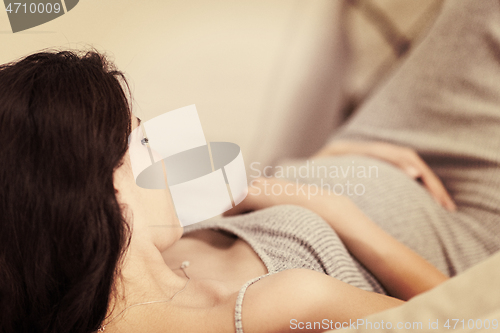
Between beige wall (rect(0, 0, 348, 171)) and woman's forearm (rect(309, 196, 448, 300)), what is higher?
beige wall (rect(0, 0, 348, 171))

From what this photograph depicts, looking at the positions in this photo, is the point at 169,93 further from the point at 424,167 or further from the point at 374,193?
the point at 424,167

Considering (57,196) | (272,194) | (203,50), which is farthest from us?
(272,194)

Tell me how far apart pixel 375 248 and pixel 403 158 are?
0.29 m

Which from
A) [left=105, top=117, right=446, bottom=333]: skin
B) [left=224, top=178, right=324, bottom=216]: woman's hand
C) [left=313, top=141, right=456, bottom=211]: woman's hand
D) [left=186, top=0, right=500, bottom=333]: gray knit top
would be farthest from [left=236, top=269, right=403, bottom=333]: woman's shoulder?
[left=313, top=141, right=456, bottom=211]: woman's hand

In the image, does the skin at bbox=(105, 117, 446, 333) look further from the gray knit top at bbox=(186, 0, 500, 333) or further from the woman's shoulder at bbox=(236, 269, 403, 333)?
the gray knit top at bbox=(186, 0, 500, 333)

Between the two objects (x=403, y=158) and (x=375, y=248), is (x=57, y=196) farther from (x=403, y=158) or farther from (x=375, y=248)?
(x=403, y=158)

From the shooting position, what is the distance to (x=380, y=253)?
50 cm

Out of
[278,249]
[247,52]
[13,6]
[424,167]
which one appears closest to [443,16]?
[424,167]

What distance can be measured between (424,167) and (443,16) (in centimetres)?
33

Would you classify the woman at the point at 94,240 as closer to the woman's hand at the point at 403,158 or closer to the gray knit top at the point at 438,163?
the gray knit top at the point at 438,163

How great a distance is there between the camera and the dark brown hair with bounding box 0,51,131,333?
296mm

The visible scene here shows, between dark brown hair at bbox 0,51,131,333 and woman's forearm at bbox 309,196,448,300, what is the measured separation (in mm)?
354

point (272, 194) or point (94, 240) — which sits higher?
point (94, 240)

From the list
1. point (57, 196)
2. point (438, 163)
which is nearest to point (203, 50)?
point (57, 196)
